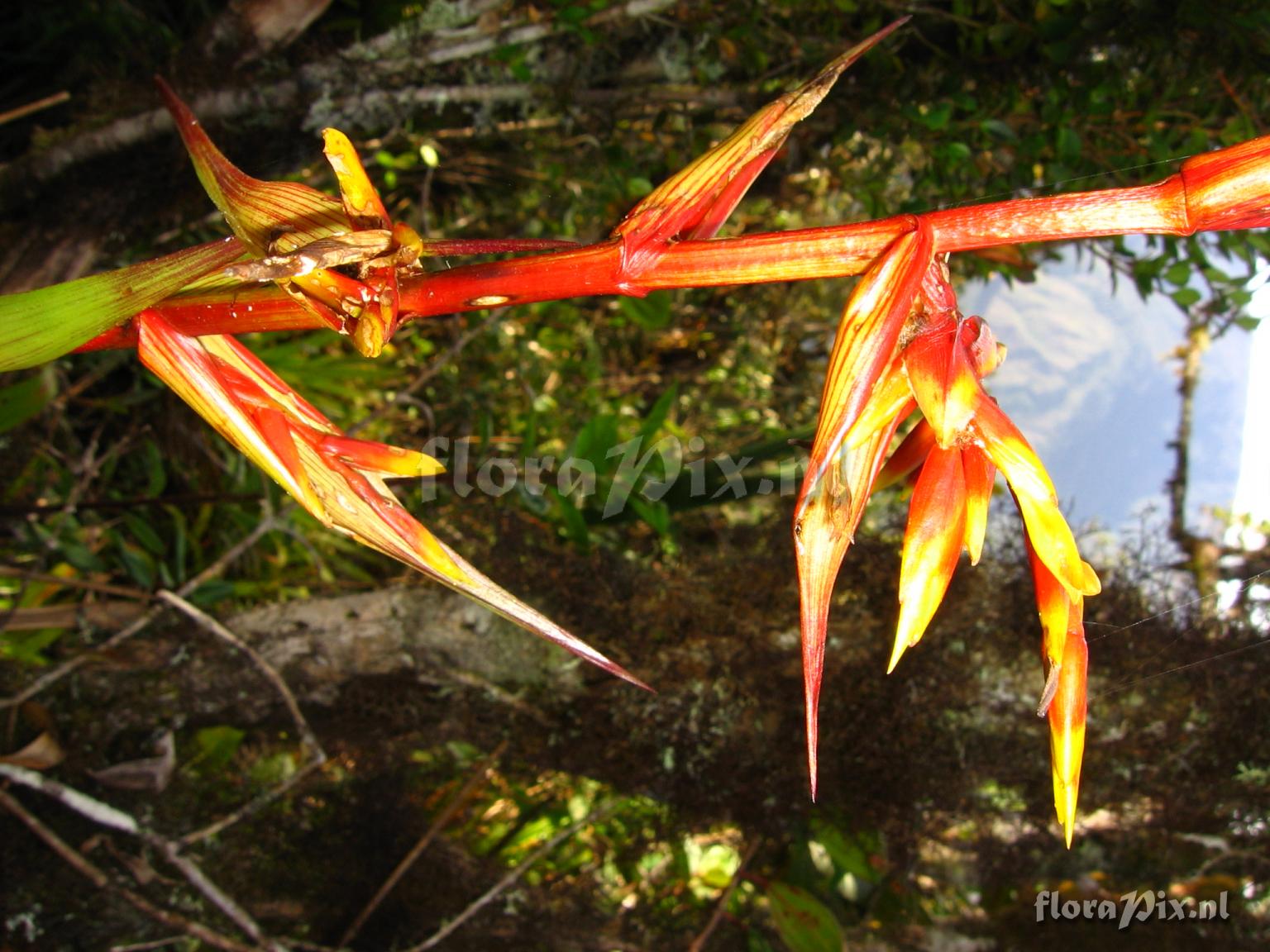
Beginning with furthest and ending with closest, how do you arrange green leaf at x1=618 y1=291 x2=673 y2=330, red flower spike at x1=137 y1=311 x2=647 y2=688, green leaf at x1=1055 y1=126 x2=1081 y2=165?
green leaf at x1=618 y1=291 x2=673 y2=330
green leaf at x1=1055 y1=126 x2=1081 y2=165
red flower spike at x1=137 y1=311 x2=647 y2=688

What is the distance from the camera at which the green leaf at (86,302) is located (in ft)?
1.14

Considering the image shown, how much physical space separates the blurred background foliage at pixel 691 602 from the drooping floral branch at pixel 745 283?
48 cm

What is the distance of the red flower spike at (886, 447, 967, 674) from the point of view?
0.33 meters

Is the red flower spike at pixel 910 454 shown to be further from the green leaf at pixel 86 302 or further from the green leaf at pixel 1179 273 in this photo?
the green leaf at pixel 1179 273

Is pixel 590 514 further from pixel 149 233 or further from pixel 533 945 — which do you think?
pixel 149 233

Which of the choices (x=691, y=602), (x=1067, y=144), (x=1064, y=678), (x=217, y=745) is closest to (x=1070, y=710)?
(x=1064, y=678)

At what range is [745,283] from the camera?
1.10 feet

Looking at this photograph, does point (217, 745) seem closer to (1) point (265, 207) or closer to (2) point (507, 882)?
(2) point (507, 882)

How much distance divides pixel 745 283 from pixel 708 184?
5 centimetres

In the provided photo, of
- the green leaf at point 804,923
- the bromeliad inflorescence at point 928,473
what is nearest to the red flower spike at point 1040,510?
the bromeliad inflorescence at point 928,473

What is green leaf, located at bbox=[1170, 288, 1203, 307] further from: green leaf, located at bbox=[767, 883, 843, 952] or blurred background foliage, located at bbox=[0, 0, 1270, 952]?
green leaf, located at bbox=[767, 883, 843, 952]

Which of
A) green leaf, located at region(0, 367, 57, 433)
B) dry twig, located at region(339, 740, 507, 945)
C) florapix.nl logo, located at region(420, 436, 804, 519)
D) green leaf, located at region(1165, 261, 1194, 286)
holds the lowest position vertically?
dry twig, located at region(339, 740, 507, 945)

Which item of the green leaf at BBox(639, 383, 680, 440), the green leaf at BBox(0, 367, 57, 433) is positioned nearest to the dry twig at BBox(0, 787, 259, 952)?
the green leaf at BBox(0, 367, 57, 433)

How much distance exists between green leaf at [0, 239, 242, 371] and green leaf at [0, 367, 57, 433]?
881 mm
